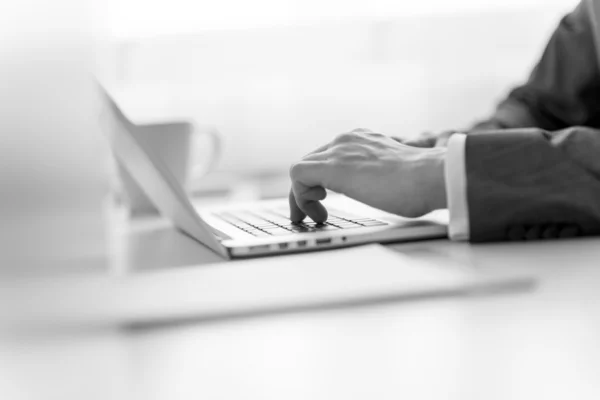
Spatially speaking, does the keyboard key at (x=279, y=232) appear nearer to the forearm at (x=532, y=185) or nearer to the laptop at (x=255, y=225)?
the laptop at (x=255, y=225)

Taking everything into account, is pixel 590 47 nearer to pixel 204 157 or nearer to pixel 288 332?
pixel 204 157

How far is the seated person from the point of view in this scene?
1.99 feet

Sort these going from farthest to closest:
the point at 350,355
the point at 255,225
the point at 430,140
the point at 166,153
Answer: the point at 166,153
the point at 430,140
the point at 255,225
the point at 350,355

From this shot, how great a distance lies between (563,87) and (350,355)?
84 centimetres

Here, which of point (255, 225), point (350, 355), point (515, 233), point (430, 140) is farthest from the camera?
point (430, 140)

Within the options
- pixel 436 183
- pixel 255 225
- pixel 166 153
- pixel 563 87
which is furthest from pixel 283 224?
pixel 563 87

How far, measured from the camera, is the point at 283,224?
27.7 inches

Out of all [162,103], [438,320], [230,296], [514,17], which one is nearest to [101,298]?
[230,296]

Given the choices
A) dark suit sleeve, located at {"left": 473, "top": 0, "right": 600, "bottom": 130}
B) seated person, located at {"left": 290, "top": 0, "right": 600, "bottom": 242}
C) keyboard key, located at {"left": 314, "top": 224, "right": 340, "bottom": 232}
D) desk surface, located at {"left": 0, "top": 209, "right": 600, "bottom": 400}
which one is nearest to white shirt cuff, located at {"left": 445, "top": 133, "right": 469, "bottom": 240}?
seated person, located at {"left": 290, "top": 0, "right": 600, "bottom": 242}

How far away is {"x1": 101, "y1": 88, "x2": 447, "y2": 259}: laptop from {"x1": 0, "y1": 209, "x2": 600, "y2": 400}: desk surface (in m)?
0.22

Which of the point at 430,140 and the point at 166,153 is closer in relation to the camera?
the point at 430,140

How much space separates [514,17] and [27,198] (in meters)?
2.00

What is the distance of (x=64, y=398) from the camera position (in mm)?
244

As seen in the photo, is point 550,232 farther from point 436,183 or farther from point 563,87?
point 563,87
